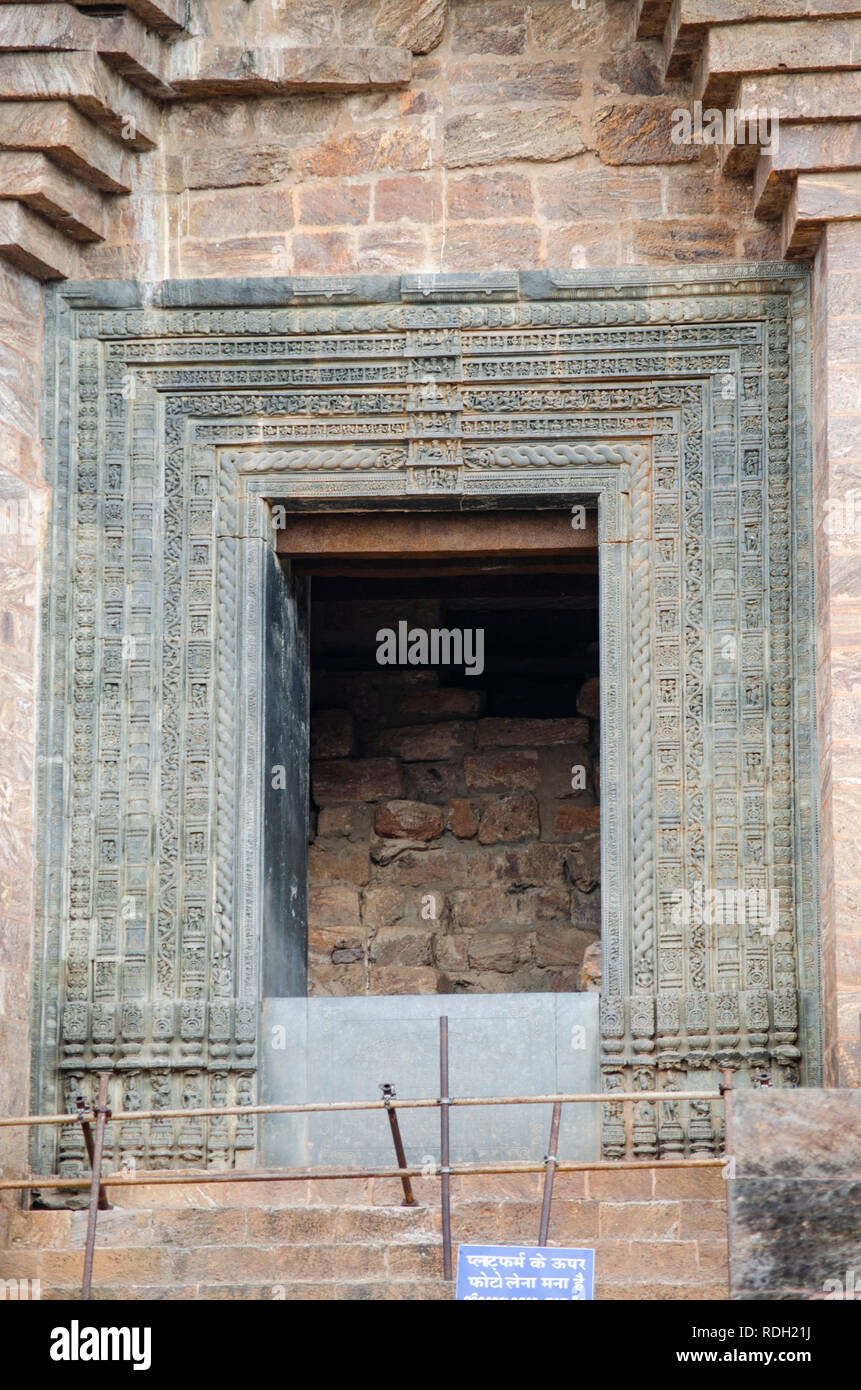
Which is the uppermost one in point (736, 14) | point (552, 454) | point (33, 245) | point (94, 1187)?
point (736, 14)

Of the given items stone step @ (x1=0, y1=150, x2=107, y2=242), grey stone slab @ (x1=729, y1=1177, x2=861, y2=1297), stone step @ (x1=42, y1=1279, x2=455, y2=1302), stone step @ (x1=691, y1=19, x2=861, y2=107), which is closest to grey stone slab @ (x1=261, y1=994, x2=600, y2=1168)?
stone step @ (x1=42, y1=1279, x2=455, y2=1302)

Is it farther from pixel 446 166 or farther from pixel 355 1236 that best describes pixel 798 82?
pixel 355 1236

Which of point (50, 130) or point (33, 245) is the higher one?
point (50, 130)

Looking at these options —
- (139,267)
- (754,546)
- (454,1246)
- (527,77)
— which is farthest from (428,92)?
(454,1246)

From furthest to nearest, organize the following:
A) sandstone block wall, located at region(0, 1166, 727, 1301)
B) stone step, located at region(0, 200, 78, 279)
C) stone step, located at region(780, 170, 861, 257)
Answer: stone step, located at region(0, 200, 78, 279), stone step, located at region(780, 170, 861, 257), sandstone block wall, located at region(0, 1166, 727, 1301)

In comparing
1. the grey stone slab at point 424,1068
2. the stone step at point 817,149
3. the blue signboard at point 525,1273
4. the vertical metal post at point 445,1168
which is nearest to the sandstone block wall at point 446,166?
the stone step at point 817,149

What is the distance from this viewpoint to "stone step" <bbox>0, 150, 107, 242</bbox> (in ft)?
29.8

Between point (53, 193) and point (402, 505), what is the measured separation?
182 centimetres

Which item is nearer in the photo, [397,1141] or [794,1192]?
[794,1192]

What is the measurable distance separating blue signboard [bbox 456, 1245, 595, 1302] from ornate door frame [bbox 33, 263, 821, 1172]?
1.94 metres

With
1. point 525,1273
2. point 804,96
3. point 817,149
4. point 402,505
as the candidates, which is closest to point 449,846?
point 402,505

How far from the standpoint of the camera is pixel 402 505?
950 cm

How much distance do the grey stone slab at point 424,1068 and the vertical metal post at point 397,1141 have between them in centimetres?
44

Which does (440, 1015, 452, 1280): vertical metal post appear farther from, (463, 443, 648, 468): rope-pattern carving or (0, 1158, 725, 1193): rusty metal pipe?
(463, 443, 648, 468): rope-pattern carving
